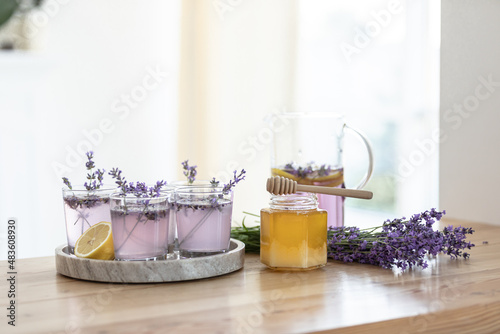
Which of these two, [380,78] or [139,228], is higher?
[380,78]

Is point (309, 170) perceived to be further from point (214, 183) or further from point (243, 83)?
point (243, 83)

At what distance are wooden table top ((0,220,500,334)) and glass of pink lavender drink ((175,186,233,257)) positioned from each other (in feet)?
0.18

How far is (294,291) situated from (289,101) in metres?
2.35

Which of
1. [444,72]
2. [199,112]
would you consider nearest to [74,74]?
[199,112]

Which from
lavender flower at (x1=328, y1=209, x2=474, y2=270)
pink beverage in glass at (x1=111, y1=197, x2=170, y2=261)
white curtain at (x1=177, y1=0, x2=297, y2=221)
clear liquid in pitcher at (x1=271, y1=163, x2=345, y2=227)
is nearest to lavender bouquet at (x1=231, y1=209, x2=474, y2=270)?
lavender flower at (x1=328, y1=209, x2=474, y2=270)

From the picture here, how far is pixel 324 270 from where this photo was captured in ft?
3.19

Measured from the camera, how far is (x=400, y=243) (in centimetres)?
98

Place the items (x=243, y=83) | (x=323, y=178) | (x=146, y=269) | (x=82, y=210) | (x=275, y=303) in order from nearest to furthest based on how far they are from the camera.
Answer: (x=275, y=303), (x=146, y=269), (x=82, y=210), (x=323, y=178), (x=243, y=83)

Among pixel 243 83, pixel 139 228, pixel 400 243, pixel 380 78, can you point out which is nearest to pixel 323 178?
pixel 400 243

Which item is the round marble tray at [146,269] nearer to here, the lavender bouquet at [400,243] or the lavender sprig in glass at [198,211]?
the lavender sprig in glass at [198,211]

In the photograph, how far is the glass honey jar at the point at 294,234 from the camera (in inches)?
37.2

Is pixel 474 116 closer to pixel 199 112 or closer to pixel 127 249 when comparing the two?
pixel 127 249

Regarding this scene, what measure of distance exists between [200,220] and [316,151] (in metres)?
0.39

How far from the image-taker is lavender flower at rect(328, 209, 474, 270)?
3.15 ft
